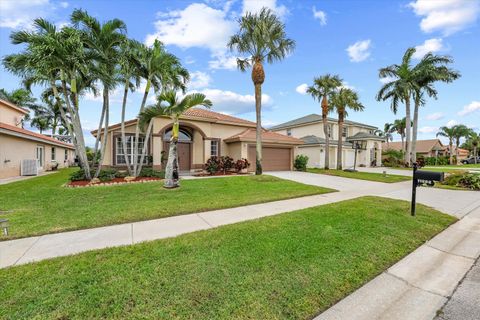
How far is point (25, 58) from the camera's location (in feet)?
32.4

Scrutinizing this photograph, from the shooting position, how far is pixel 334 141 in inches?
1098

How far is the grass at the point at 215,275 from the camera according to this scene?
8.11ft

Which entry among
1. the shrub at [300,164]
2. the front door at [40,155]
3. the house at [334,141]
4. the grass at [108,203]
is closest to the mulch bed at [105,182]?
the grass at [108,203]

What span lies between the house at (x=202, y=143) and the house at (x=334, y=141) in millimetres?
6560

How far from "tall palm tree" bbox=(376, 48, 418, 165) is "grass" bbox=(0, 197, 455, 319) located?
25.3m

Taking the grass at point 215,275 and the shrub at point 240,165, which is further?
the shrub at point 240,165

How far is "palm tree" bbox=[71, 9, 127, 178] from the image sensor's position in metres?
10.7

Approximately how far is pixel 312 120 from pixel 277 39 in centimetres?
1755

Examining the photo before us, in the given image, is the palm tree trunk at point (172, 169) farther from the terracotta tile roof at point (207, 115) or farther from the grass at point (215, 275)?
the terracotta tile roof at point (207, 115)

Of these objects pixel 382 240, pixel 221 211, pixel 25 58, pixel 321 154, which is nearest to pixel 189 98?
pixel 221 211

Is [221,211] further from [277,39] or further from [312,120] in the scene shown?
[312,120]

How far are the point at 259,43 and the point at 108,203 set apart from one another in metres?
11.7

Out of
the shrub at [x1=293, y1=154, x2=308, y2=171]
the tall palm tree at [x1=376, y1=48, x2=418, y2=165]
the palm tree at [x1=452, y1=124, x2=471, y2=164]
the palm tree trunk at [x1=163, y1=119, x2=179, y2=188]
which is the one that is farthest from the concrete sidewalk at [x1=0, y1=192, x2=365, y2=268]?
the palm tree at [x1=452, y1=124, x2=471, y2=164]

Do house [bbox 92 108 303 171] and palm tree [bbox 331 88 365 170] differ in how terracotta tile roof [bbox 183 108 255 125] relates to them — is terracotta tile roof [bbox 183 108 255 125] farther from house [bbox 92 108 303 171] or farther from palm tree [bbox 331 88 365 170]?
palm tree [bbox 331 88 365 170]
